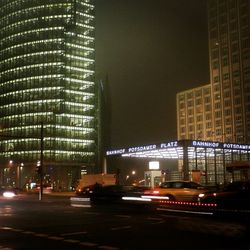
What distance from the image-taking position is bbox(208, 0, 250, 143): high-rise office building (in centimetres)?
13562

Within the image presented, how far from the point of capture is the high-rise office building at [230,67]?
136 m

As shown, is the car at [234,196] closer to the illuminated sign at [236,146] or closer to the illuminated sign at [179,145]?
the illuminated sign at [179,145]

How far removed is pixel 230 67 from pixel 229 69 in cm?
66

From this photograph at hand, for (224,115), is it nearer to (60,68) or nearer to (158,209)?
(60,68)

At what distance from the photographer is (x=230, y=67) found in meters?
140

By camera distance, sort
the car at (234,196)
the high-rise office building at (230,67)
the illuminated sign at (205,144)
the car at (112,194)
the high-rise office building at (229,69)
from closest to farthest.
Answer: the car at (234,196) → the car at (112,194) → the illuminated sign at (205,144) → the high-rise office building at (230,67) → the high-rise office building at (229,69)

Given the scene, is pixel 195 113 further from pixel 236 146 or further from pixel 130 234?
pixel 130 234

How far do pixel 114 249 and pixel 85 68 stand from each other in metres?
123

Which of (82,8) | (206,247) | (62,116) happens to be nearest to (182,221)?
(206,247)

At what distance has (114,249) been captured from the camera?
1198cm

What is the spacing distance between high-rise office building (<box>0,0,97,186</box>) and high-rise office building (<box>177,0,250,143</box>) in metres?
37.8

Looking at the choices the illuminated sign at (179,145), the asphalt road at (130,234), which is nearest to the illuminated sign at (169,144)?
the illuminated sign at (179,145)

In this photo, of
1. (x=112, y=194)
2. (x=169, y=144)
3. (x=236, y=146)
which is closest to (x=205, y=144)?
(x=169, y=144)

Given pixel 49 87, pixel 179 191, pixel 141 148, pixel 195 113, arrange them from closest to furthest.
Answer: pixel 179 191 → pixel 141 148 → pixel 49 87 → pixel 195 113
